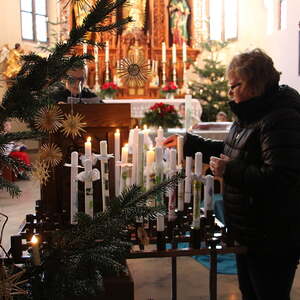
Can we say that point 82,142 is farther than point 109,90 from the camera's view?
No

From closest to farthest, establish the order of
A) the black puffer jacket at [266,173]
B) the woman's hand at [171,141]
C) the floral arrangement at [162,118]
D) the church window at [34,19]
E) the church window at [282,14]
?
1. the black puffer jacket at [266,173]
2. the woman's hand at [171,141]
3. the floral arrangement at [162,118]
4. the church window at [282,14]
5. the church window at [34,19]

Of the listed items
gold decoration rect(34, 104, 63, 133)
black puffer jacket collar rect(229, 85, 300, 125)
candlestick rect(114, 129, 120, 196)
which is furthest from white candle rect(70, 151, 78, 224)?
gold decoration rect(34, 104, 63, 133)

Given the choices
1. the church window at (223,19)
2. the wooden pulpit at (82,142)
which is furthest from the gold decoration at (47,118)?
the church window at (223,19)

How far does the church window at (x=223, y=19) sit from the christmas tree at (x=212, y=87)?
137cm

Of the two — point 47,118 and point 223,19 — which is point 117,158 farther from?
point 223,19

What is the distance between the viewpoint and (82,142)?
2221 millimetres

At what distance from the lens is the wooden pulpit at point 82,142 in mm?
2168

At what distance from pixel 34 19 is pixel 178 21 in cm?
410

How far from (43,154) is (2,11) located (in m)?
12.6

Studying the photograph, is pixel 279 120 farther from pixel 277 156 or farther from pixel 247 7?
pixel 247 7

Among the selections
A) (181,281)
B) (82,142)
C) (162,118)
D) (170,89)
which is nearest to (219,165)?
(82,142)

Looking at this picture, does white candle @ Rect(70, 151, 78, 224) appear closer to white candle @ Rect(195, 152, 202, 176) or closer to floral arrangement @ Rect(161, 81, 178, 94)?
white candle @ Rect(195, 152, 202, 176)

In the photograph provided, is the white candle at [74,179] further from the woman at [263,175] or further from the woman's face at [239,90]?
the woman's face at [239,90]

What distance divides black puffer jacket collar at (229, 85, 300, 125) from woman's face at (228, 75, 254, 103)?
32 mm
